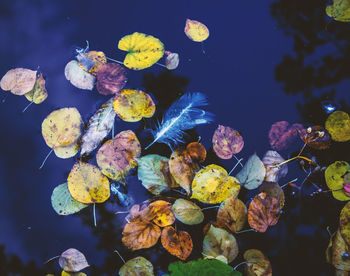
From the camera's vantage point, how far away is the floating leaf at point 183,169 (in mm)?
1197

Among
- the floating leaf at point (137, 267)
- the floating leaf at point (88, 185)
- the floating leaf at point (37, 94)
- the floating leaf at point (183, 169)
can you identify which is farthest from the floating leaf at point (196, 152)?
the floating leaf at point (37, 94)

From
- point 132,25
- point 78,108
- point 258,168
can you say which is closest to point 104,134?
point 78,108

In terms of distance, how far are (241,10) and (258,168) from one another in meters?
0.86

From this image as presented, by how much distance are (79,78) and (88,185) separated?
541mm

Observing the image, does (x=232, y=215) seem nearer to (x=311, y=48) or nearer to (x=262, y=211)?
(x=262, y=211)

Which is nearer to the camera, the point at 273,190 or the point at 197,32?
the point at 273,190

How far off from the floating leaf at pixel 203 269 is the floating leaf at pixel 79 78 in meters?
0.92

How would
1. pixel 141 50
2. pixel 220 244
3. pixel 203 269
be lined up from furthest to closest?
pixel 141 50, pixel 220 244, pixel 203 269

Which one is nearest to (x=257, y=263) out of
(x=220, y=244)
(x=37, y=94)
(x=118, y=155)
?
(x=220, y=244)

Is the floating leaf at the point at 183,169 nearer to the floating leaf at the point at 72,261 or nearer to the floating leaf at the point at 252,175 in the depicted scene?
the floating leaf at the point at 252,175

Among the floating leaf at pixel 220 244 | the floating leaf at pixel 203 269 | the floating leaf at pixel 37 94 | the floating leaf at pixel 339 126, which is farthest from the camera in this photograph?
the floating leaf at pixel 37 94

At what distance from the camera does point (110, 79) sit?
1.34m

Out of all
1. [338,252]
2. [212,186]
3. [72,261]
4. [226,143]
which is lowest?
[72,261]

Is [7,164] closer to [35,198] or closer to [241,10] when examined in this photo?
[35,198]
